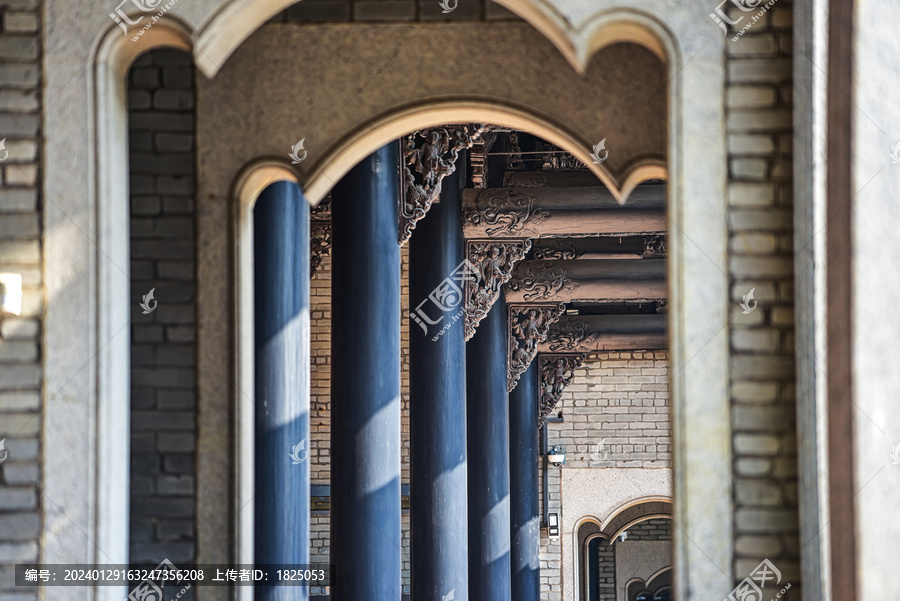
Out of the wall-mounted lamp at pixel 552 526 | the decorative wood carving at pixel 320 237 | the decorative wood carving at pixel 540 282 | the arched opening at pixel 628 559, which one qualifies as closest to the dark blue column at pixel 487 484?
the decorative wood carving at pixel 540 282

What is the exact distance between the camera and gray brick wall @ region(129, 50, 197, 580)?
418cm

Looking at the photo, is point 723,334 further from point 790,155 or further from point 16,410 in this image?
point 16,410

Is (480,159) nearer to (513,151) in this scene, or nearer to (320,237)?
(513,151)

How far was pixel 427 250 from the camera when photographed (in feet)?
27.0

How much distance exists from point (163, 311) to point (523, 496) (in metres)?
9.93

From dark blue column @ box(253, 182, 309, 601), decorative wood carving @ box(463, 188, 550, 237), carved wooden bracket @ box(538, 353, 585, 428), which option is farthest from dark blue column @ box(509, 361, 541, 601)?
dark blue column @ box(253, 182, 309, 601)

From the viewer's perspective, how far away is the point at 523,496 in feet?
44.9

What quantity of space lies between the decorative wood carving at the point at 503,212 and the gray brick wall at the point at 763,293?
6.00m

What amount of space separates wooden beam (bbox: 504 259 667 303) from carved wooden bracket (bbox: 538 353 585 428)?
2.59 metres

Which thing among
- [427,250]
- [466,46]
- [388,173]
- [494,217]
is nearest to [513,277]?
[494,217]

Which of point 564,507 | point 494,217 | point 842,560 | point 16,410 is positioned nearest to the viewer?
point 842,560

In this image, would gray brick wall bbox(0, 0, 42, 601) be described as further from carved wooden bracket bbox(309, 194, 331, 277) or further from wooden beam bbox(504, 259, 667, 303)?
wooden beam bbox(504, 259, 667, 303)

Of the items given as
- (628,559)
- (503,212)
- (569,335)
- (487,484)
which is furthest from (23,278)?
(628,559)

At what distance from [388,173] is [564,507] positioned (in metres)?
11.9
